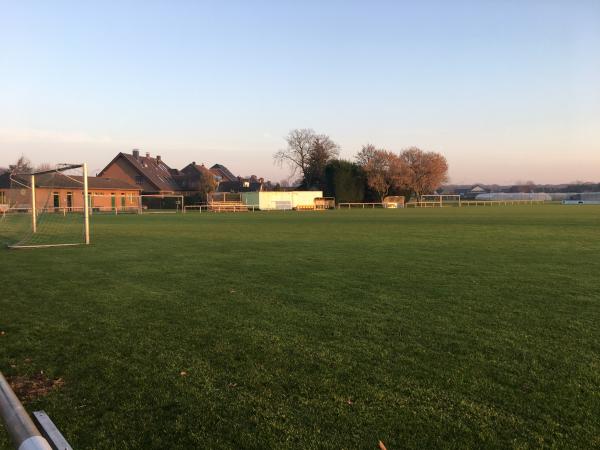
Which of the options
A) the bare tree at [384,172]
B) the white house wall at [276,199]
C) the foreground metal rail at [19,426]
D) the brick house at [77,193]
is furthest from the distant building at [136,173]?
the foreground metal rail at [19,426]

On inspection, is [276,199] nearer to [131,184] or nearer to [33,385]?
[131,184]

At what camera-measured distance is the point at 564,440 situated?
3008 mm

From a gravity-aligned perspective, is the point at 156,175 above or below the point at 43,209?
above

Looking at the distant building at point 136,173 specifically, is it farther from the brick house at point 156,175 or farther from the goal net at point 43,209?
the goal net at point 43,209

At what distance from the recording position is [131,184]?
67375mm

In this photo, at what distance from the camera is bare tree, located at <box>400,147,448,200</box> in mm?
73812

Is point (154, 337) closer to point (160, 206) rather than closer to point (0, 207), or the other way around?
point (0, 207)

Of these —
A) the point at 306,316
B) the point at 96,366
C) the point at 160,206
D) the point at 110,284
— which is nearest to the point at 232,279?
the point at 110,284

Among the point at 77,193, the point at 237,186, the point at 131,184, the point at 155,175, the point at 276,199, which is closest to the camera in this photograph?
the point at 77,193

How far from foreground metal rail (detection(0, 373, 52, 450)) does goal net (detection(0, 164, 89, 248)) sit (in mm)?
14772

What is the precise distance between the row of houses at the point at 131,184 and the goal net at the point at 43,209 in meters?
0.19

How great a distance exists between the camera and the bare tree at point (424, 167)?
73.8m

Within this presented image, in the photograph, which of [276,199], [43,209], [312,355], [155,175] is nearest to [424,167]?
[276,199]

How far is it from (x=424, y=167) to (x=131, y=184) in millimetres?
46055
